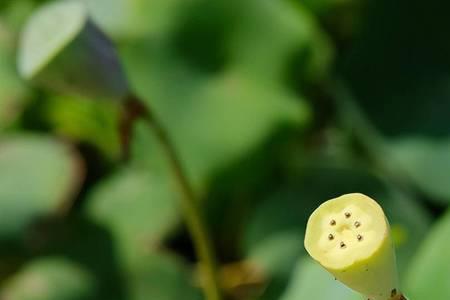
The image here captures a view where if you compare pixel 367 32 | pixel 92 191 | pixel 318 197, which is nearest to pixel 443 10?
pixel 367 32

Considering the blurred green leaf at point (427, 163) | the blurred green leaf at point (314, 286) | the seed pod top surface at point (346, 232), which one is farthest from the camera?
the blurred green leaf at point (427, 163)

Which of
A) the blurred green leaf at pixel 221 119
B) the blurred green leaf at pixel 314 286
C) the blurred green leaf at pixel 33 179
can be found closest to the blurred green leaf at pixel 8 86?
the blurred green leaf at pixel 33 179

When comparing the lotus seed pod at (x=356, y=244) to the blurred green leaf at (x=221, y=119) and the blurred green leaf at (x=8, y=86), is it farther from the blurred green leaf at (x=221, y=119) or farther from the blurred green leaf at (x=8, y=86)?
the blurred green leaf at (x=8, y=86)

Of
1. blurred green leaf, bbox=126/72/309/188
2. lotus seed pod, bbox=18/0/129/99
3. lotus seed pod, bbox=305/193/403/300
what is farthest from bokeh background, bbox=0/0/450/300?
lotus seed pod, bbox=305/193/403/300

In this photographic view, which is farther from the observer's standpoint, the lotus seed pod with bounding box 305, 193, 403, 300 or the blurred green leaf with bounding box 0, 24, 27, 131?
the blurred green leaf with bounding box 0, 24, 27, 131

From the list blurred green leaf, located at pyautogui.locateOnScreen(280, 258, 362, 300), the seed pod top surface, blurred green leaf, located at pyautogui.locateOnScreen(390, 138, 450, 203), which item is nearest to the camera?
the seed pod top surface

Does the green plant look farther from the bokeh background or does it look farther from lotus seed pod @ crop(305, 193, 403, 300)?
lotus seed pod @ crop(305, 193, 403, 300)

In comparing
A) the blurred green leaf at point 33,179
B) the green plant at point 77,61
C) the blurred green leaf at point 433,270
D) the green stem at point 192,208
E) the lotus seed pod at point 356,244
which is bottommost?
the lotus seed pod at point 356,244

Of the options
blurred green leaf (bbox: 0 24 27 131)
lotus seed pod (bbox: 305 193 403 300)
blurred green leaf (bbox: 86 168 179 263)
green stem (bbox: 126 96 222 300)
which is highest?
blurred green leaf (bbox: 0 24 27 131)
